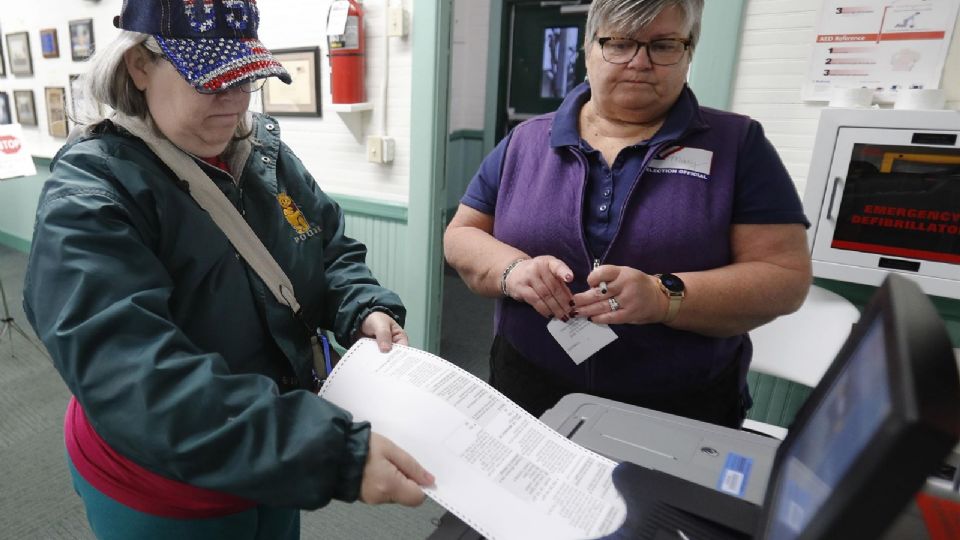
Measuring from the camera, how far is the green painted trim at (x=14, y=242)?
5114 mm

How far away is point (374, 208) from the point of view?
2.91 metres

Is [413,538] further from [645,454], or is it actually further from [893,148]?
[893,148]

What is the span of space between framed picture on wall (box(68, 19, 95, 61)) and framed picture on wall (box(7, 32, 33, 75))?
0.73 metres

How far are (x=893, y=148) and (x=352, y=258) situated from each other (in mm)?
1662

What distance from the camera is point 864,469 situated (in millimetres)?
342

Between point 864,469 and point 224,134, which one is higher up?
point 224,134

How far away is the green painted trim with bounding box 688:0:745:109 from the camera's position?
1.95 meters

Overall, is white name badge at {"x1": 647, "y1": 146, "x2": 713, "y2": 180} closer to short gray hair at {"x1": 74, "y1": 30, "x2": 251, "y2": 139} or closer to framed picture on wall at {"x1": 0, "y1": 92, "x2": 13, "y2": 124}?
short gray hair at {"x1": 74, "y1": 30, "x2": 251, "y2": 139}

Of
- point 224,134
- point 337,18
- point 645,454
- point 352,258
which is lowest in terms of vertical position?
point 645,454

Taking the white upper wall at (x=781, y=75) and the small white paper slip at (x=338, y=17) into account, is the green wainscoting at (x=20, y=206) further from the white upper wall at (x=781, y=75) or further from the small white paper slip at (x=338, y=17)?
the white upper wall at (x=781, y=75)

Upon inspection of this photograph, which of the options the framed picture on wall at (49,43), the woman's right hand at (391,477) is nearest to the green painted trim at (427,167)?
the woman's right hand at (391,477)

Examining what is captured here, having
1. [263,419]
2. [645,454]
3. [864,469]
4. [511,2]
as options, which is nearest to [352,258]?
[263,419]

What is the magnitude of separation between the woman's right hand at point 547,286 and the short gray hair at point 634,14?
0.48m

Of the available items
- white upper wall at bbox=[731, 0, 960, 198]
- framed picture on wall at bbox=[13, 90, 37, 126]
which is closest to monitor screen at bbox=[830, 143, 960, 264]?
white upper wall at bbox=[731, 0, 960, 198]
